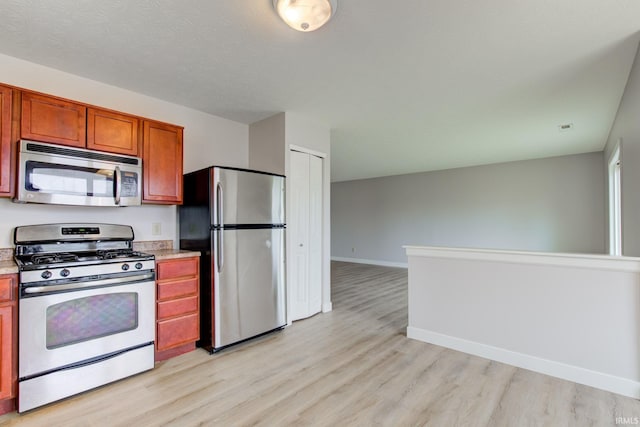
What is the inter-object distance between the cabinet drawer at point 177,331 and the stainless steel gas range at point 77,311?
4.9 inches

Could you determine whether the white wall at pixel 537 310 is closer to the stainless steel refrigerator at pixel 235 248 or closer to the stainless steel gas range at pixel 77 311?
the stainless steel refrigerator at pixel 235 248

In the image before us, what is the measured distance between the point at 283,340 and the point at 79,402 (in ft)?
5.33

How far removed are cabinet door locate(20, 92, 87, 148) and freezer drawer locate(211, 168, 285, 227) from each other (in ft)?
3.46

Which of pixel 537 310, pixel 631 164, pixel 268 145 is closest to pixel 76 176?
pixel 268 145

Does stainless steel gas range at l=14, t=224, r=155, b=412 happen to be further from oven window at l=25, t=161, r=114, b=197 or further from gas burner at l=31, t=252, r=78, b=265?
oven window at l=25, t=161, r=114, b=197

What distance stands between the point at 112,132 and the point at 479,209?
678cm

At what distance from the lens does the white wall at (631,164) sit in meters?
2.29

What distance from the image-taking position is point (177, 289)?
2697 mm

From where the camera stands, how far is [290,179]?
11.8ft

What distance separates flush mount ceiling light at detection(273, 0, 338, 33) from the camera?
171 cm

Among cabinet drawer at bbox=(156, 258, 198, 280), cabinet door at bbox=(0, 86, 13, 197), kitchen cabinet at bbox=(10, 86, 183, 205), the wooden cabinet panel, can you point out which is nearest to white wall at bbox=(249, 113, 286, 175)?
kitchen cabinet at bbox=(10, 86, 183, 205)

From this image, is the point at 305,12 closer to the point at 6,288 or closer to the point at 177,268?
the point at 177,268

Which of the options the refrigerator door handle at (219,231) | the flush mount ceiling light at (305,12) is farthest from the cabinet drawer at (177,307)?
the flush mount ceiling light at (305,12)

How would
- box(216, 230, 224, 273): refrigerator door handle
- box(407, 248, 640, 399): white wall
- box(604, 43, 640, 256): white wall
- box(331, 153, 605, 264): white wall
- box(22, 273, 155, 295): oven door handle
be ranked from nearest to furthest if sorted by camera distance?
box(22, 273, 155, 295): oven door handle < box(407, 248, 640, 399): white wall < box(604, 43, 640, 256): white wall < box(216, 230, 224, 273): refrigerator door handle < box(331, 153, 605, 264): white wall
